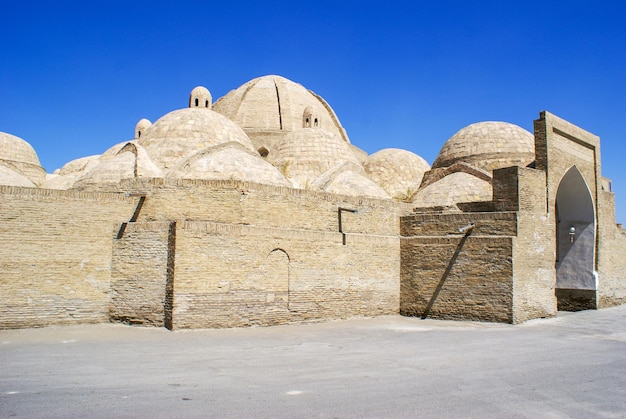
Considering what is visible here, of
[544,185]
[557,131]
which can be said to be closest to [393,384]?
[544,185]

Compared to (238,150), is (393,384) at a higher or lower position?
lower

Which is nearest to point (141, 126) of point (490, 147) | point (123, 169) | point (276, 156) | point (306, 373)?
point (276, 156)

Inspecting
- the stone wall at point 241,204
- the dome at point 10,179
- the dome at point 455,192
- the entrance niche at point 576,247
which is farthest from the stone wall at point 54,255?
the entrance niche at point 576,247

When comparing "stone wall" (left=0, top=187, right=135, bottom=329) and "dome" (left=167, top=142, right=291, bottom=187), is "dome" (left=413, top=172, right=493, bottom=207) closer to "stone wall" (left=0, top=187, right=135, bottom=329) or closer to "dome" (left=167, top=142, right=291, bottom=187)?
"dome" (left=167, top=142, right=291, bottom=187)

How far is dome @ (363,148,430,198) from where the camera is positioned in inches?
922

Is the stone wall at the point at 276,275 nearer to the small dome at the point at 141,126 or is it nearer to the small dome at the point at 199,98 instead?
the small dome at the point at 199,98

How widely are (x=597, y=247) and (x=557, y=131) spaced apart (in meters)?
4.03

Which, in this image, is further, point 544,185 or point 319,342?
point 544,185

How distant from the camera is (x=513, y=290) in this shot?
12.4 m

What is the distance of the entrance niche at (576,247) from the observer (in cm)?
1630

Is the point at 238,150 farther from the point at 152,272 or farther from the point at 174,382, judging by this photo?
the point at 174,382

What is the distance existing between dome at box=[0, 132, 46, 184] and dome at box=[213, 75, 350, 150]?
8.56m

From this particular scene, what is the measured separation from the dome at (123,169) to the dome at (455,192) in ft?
25.9

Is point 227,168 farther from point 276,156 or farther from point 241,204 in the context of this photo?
point 276,156
